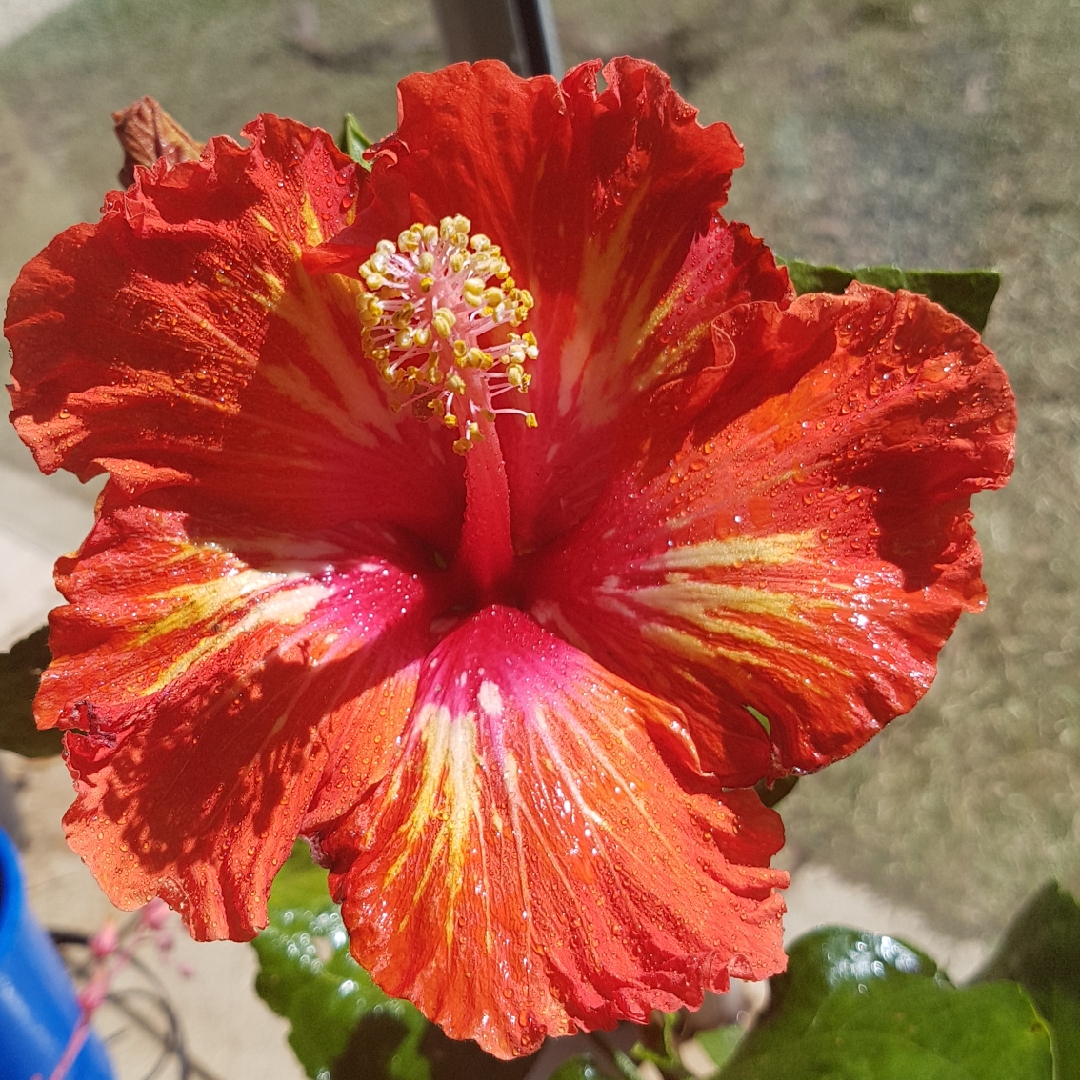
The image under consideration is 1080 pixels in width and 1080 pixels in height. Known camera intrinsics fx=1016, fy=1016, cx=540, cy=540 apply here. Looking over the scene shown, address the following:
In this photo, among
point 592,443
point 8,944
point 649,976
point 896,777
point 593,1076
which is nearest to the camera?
point 649,976

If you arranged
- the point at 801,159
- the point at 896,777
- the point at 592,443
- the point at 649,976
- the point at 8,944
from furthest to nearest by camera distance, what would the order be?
the point at 801,159, the point at 896,777, the point at 8,944, the point at 592,443, the point at 649,976

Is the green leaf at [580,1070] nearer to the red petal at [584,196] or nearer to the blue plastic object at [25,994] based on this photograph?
the red petal at [584,196]

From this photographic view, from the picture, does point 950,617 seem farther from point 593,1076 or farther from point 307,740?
point 593,1076

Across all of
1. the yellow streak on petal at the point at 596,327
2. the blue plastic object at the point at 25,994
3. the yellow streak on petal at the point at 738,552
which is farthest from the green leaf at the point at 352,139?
the blue plastic object at the point at 25,994

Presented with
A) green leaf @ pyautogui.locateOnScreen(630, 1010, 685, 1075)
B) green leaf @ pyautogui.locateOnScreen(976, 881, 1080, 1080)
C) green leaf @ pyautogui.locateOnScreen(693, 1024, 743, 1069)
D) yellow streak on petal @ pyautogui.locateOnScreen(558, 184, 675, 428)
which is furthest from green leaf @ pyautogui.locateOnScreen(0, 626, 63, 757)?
green leaf @ pyautogui.locateOnScreen(976, 881, 1080, 1080)

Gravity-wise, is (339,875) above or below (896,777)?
above

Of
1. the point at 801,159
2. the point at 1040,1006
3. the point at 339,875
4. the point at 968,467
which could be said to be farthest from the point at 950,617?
the point at 801,159

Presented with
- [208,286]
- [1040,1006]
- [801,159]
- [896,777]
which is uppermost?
[208,286]

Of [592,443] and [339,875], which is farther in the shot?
[592,443]
